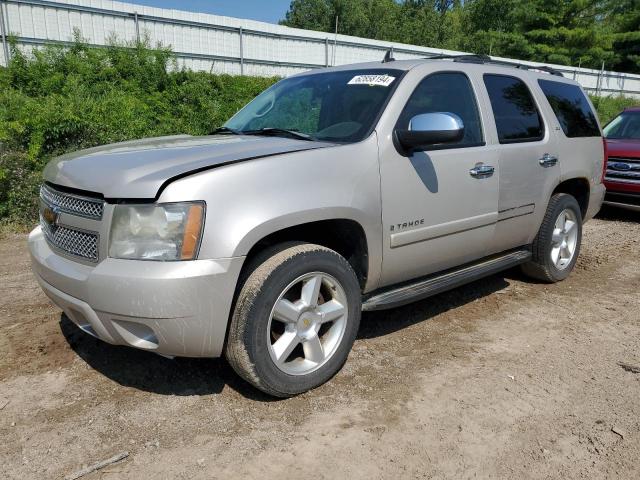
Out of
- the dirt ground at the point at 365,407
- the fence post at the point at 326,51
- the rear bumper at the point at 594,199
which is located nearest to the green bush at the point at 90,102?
the fence post at the point at 326,51

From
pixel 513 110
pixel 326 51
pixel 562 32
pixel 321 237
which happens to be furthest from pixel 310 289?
pixel 562 32

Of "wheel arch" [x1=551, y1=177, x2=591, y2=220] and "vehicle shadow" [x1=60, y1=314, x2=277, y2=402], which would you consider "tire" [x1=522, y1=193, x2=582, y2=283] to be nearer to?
"wheel arch" [x1=551, y1=177, x2=591, y2=220]

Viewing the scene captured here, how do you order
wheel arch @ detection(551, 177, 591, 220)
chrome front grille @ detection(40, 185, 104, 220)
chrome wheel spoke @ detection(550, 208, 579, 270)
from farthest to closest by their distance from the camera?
wheel arch @ detection(551, 177, 591, 220), chrome wheel spoke @ detection(550, 208, 579, 270), chrome front grille @ detection(40, 185, 104, 220)

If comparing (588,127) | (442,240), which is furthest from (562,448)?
(588,127)

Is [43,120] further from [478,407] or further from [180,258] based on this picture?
[478,407]

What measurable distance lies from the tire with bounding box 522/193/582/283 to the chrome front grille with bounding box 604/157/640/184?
3.58 metres

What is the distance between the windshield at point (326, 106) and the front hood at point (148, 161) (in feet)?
0.96

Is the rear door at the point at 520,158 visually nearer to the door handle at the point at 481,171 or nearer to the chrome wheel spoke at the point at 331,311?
the door handle at the point at 481,171

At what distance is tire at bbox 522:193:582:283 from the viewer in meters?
4.73

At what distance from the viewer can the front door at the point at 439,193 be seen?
3270 mm

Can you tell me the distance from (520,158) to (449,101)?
0.83 meters

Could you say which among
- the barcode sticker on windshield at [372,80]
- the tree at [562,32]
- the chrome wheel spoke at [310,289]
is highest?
the tree at [562,32]

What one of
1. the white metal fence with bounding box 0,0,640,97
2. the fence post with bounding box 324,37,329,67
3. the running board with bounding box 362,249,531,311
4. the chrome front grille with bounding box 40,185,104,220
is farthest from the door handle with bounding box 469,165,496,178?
the fence post with bounding box 324,37,329,67

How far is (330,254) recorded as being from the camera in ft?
9.73
